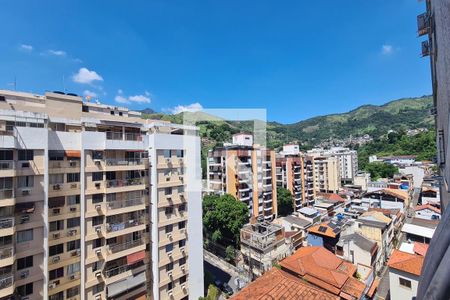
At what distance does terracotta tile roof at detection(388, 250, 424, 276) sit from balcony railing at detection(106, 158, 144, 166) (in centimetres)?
1617

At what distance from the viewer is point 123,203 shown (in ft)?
40.5

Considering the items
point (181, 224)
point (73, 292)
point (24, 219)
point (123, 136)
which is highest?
point (123, 136)

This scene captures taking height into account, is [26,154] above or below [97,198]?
above

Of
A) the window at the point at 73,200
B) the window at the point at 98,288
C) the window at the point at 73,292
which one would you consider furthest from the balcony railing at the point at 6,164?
the window at the point at 98,288

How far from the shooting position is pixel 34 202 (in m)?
9.71

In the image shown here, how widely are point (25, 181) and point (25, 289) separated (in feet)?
15.4

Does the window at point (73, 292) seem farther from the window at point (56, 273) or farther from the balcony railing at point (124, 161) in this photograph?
the balcony railing at point (124, 161)

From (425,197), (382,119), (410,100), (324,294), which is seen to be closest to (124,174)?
(324,294)

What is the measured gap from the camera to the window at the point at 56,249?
1040 centimetres

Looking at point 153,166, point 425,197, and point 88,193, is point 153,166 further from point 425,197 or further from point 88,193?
point 425,197

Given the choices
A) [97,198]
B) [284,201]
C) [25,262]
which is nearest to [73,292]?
[25,262]

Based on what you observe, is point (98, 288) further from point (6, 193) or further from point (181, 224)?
point (6, 193)

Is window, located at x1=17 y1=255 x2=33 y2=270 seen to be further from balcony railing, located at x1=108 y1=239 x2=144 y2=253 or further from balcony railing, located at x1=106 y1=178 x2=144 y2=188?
balcony railing, located at x1=106 y1=178 x2=144 y2=188

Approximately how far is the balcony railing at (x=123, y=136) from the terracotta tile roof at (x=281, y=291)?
10.0 meters
